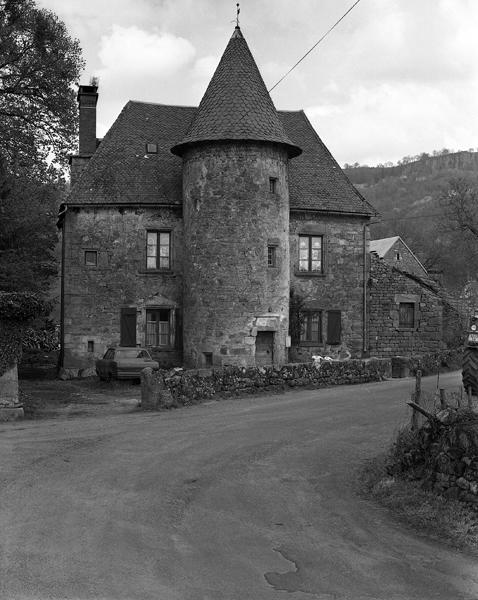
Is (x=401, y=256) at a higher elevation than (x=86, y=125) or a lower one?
lower

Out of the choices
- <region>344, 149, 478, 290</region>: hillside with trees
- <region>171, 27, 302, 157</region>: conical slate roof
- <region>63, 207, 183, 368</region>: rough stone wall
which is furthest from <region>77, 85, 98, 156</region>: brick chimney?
<region>344, 149, 478, 290</region>: hillside with trees

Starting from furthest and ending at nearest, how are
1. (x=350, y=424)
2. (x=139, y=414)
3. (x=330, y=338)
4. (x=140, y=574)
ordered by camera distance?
(x=330, y=338), (x=139, y=414), (x=350, y=424), (x=140, y=574)

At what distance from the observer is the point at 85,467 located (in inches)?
440

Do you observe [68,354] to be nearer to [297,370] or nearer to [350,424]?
[297,370]

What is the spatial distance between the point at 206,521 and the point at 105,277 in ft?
66.3

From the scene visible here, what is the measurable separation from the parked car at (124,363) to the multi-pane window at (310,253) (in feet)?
25.8

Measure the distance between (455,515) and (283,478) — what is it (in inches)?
115

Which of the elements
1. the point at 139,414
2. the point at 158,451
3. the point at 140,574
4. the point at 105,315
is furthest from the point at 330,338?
the point at 140,574

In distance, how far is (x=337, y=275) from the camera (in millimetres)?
29500

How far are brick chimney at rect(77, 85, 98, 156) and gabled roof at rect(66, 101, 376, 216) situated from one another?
2.97ft

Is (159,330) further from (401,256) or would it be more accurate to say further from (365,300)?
(401,256)

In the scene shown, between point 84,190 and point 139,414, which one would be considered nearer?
point 139,414

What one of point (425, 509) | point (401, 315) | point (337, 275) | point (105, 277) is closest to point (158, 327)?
point (105, 277)

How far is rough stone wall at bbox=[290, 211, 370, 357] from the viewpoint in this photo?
2897cm
